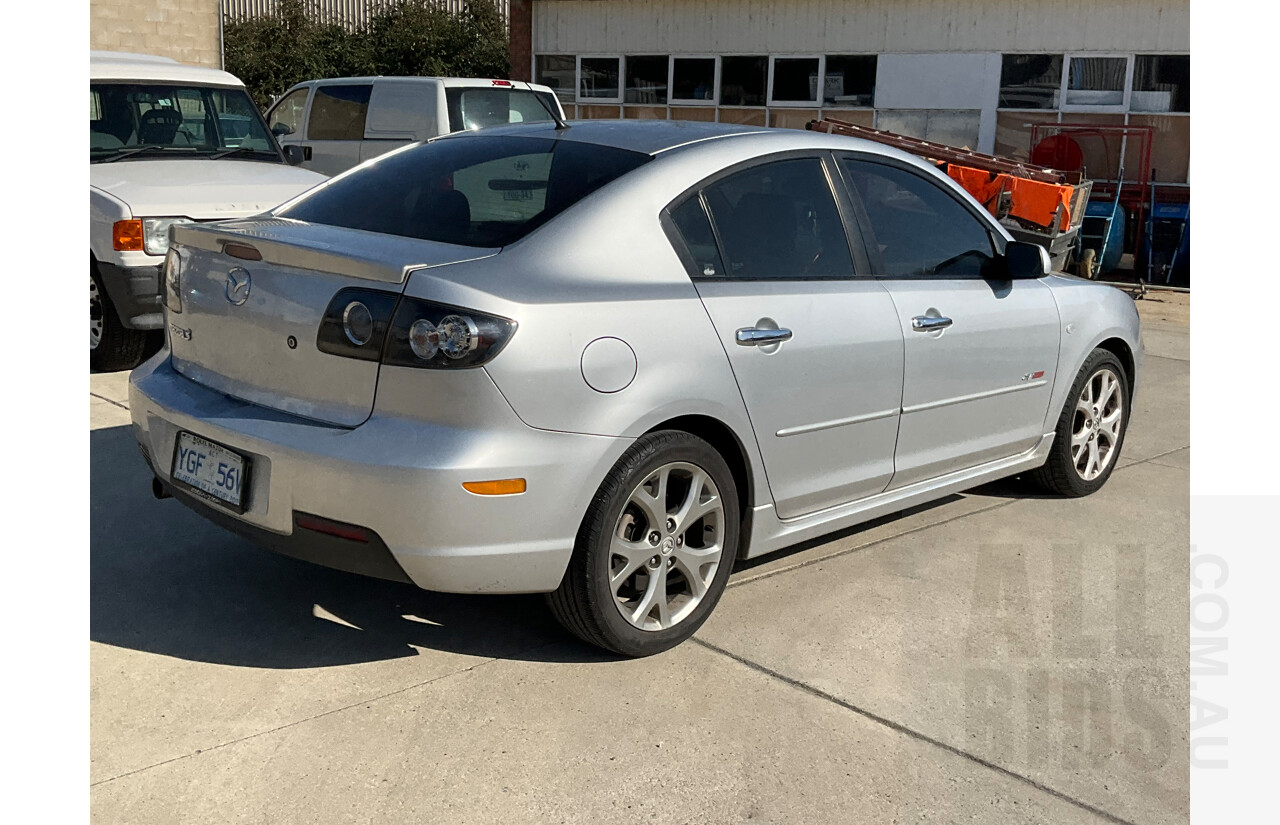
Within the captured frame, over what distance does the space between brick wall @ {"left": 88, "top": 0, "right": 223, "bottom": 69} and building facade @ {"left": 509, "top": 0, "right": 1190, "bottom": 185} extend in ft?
22.8

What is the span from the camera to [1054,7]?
17.1 metres

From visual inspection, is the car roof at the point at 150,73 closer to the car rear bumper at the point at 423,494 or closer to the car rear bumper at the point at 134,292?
the car rear bumper at the point at 134,292

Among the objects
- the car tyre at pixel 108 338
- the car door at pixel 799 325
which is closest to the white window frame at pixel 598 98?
the car tyre at pixel 108 338

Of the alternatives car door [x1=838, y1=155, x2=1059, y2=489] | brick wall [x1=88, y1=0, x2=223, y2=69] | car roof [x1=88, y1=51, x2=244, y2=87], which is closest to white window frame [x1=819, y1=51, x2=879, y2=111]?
car roof [x1=88, y1=51, x2=244, y2=87]

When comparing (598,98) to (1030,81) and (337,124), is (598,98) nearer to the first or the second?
(1030,81)

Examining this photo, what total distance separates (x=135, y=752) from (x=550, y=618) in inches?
54.0

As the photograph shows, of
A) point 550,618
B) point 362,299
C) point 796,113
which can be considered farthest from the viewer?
point 796,113

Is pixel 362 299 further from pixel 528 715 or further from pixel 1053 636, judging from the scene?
pixel 1053 636

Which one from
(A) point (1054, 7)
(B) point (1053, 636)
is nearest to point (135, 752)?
(B) point (1053, 636)

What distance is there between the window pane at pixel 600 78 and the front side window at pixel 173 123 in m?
13.3

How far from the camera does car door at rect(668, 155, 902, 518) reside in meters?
3.89

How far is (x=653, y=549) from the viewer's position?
3736 mm

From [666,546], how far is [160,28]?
79.6ft

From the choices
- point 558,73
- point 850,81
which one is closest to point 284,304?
point 850,81
